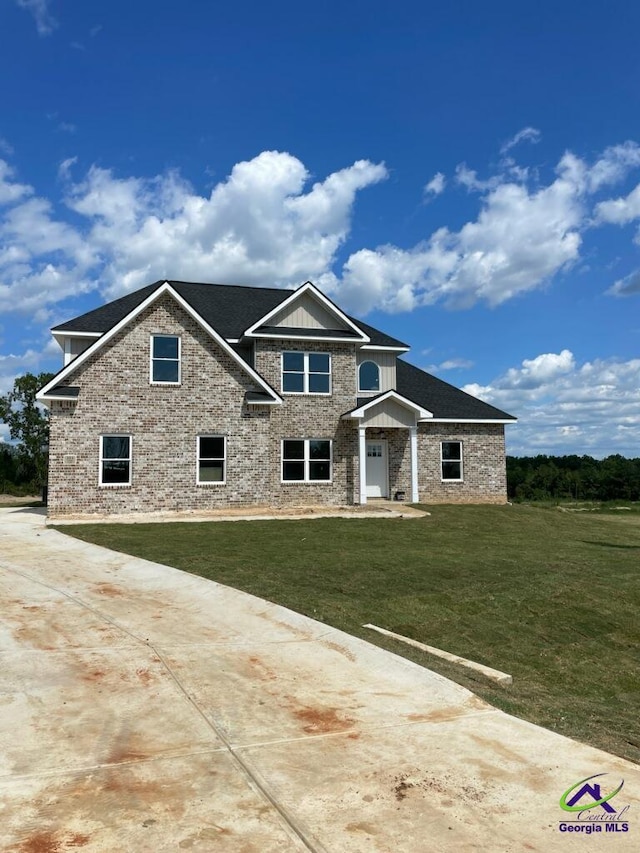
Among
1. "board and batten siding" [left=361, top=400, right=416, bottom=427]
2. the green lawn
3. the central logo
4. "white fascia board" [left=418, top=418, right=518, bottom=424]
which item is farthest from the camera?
"white fascia board" [left=418, top=418, right=518, bottom=424]

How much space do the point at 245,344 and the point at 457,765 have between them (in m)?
22.4

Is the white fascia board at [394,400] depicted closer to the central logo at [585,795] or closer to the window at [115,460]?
the window at [115,460]

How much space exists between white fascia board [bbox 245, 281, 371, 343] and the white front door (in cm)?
446

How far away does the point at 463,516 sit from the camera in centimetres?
2353

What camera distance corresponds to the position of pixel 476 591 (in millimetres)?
11516

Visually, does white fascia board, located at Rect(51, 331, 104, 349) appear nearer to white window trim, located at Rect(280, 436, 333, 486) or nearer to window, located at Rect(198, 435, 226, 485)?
window, located at Rect(198, 435, 226, 485)

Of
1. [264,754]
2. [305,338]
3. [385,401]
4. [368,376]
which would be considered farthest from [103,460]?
[264,754]

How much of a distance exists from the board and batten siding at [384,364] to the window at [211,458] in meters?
7.27

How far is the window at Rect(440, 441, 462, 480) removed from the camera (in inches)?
1109

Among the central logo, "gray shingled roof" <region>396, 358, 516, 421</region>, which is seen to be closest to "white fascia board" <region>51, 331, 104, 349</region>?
"gray shingled roof" <region>396, 358, 516, 421</region>

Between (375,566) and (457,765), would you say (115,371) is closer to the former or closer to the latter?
(375,566)

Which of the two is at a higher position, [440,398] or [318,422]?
[440,398]

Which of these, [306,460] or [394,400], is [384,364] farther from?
[306,460]

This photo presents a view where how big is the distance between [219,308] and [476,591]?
1968 cm
